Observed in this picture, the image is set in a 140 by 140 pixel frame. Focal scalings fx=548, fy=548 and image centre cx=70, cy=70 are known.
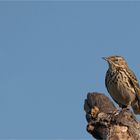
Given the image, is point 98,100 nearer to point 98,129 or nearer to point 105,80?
point 98,129

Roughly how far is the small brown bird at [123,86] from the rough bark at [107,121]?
5688 millimetres

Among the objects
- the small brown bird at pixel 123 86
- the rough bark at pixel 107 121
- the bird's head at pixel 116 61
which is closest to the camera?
the rough bark at pixel 107 121

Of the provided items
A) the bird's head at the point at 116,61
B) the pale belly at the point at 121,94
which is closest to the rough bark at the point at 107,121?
the pale belly at the point at 121,94

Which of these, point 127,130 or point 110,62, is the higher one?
point 110,62

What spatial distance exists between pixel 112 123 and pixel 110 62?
25.6 ft

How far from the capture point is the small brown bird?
16391mm

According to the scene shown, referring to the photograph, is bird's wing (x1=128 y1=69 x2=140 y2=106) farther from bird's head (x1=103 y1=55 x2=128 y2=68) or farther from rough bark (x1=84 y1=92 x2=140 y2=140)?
rough bark (x1=84 y1=92 x2=140 y2=140)

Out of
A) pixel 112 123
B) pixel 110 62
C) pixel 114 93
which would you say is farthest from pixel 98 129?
pixel 110 62

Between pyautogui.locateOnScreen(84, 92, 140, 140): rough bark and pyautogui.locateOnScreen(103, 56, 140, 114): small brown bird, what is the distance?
5688 mm

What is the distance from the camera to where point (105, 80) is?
1680 cm

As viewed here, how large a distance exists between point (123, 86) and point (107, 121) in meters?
7.00

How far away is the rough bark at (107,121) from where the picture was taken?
9352 mm

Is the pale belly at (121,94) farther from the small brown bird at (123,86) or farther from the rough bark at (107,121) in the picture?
the rough bark at (107,121)

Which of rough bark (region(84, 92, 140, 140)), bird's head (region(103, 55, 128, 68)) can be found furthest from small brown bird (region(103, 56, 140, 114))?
rough bark (region(84, 92, 140, 140))
